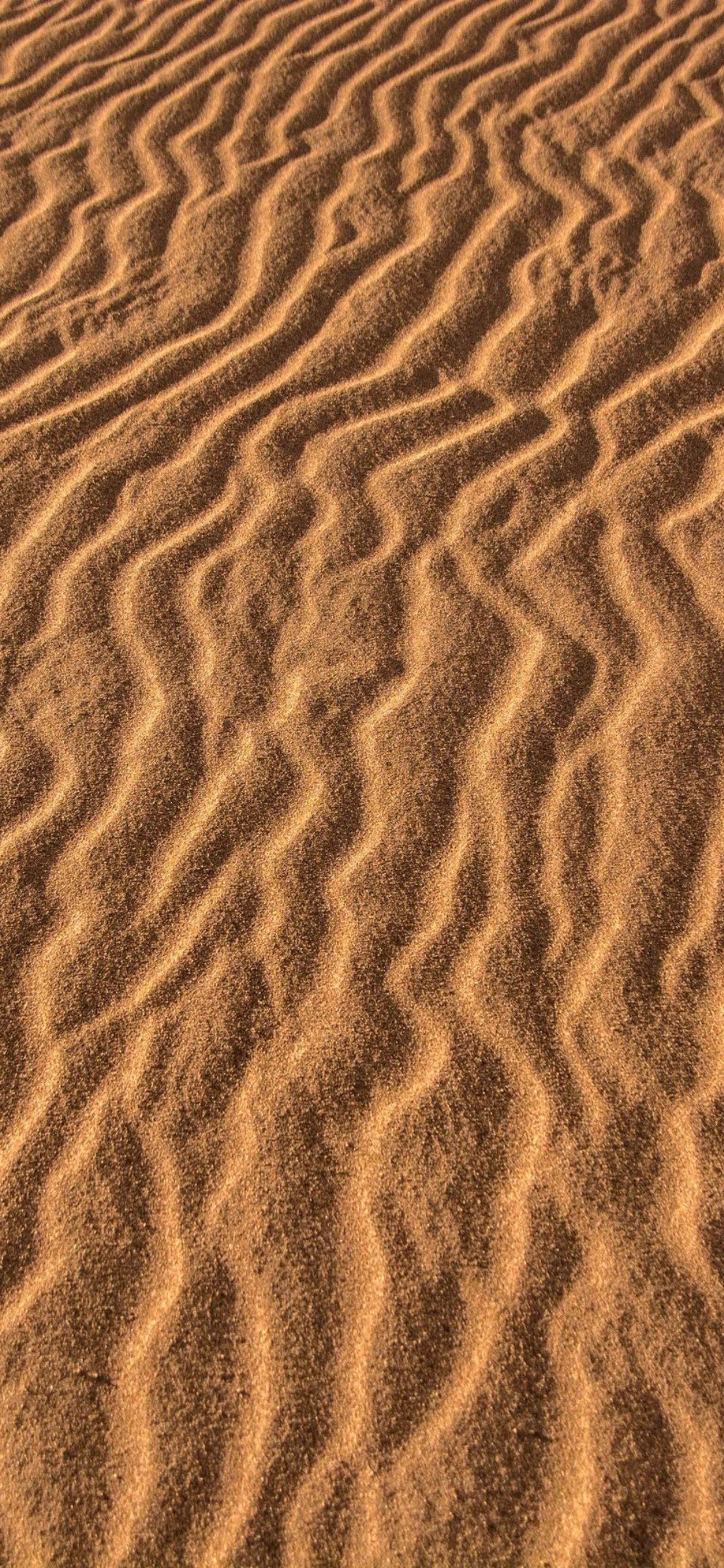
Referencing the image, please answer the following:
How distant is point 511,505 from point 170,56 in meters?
2.96

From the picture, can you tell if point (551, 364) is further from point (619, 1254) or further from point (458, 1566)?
point (458, 1566)

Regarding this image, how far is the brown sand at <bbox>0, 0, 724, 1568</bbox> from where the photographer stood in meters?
2.06

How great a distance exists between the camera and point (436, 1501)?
6.53ft

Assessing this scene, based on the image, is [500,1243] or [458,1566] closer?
[458,1566]

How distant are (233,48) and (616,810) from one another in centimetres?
399

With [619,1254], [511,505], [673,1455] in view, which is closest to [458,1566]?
[673,1455]

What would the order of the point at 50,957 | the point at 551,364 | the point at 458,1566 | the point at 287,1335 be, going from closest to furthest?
Answer: the point at 458,1566
the point at 287,1335
the point at 50,957
the point at 551,364

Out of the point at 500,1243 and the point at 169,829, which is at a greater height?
the point at 169,829

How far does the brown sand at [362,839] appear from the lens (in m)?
2.06

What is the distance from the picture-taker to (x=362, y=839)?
2.80 metres

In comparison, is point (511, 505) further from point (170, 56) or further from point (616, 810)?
point (170, 56)

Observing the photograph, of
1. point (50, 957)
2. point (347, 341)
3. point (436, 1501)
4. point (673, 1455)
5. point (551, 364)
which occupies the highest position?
point (347, 341)

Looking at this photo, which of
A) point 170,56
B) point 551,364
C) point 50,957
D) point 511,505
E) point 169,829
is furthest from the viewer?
point 170,56

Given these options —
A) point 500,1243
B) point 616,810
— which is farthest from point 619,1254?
point 616,810
